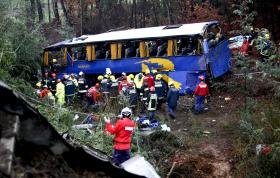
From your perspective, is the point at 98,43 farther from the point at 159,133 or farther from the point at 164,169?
the point at 164,169

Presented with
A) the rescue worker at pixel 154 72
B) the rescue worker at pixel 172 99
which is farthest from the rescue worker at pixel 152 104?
the rescue worker at pixel 154 72

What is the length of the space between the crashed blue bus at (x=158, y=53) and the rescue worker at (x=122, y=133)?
7.32 m

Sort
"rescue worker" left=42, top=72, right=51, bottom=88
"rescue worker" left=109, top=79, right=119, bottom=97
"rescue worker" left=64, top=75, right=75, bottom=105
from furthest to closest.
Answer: "rescue worker" left=42, top=72, right=51, bottom=88
"rescue worker" left=64, top=75, right=75, bottom=105
"rescue worker" left=109, top=79, right=119, bottom=97

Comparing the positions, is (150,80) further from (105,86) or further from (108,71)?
(108,71)

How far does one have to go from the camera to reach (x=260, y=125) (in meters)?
11.0

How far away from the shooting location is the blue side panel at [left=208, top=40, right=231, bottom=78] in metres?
Result: 16.5

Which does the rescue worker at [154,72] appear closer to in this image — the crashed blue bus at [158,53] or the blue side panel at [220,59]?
the crashed blue bus at [158,53]

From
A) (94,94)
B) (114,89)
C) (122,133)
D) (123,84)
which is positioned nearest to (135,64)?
(114,89)

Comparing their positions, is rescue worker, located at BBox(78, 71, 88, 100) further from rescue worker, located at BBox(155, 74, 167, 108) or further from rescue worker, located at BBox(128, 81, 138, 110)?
rescue worker, located at BBox(155, 74, 167, 108)

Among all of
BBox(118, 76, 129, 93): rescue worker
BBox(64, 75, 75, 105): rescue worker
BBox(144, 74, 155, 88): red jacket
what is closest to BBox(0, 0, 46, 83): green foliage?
BBox(64, 75, 75, 105): rescue worker

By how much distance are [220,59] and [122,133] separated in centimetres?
938

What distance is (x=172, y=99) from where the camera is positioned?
13852mm

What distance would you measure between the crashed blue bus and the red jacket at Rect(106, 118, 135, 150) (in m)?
7.35

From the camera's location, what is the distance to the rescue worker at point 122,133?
351 inches
